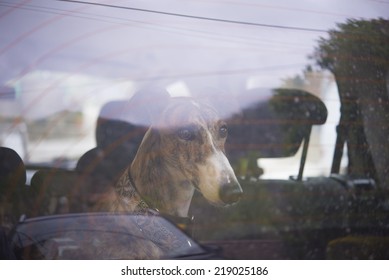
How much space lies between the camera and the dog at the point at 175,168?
1805 millimetres

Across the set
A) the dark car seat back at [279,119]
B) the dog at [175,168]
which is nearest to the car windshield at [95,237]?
the dog at [175,168]

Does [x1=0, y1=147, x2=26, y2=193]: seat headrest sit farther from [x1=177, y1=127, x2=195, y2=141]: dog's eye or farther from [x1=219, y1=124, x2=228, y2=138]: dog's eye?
[x1=219, y1=124, x2=228, y2=138]: dog's eye

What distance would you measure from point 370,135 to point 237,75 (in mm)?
676

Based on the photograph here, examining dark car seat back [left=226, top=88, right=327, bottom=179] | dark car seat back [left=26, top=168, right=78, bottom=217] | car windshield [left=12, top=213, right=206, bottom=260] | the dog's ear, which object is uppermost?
the dog's ear

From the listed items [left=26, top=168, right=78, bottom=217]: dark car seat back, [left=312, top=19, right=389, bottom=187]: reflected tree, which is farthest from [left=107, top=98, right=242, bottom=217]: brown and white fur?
[left=312, top=19, right=389, bottom=187]: reflected tree

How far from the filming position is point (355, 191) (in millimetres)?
2258

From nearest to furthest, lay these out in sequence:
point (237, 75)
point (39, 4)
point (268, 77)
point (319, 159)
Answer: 1. point (39, 4)
2. point (237, 75)
3. point (268, 77)
4. point (319, 159)

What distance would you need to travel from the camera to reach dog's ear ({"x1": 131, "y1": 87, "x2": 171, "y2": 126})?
5.92 feet

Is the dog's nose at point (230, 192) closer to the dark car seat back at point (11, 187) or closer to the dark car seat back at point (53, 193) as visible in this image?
the dark car seat back at point (53, 193)

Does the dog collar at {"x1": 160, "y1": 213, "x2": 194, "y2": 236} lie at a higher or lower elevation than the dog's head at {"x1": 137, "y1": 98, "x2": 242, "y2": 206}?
lower

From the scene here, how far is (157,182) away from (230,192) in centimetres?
24

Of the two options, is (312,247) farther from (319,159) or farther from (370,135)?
(370,135)

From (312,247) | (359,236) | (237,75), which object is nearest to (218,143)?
(237,75)
